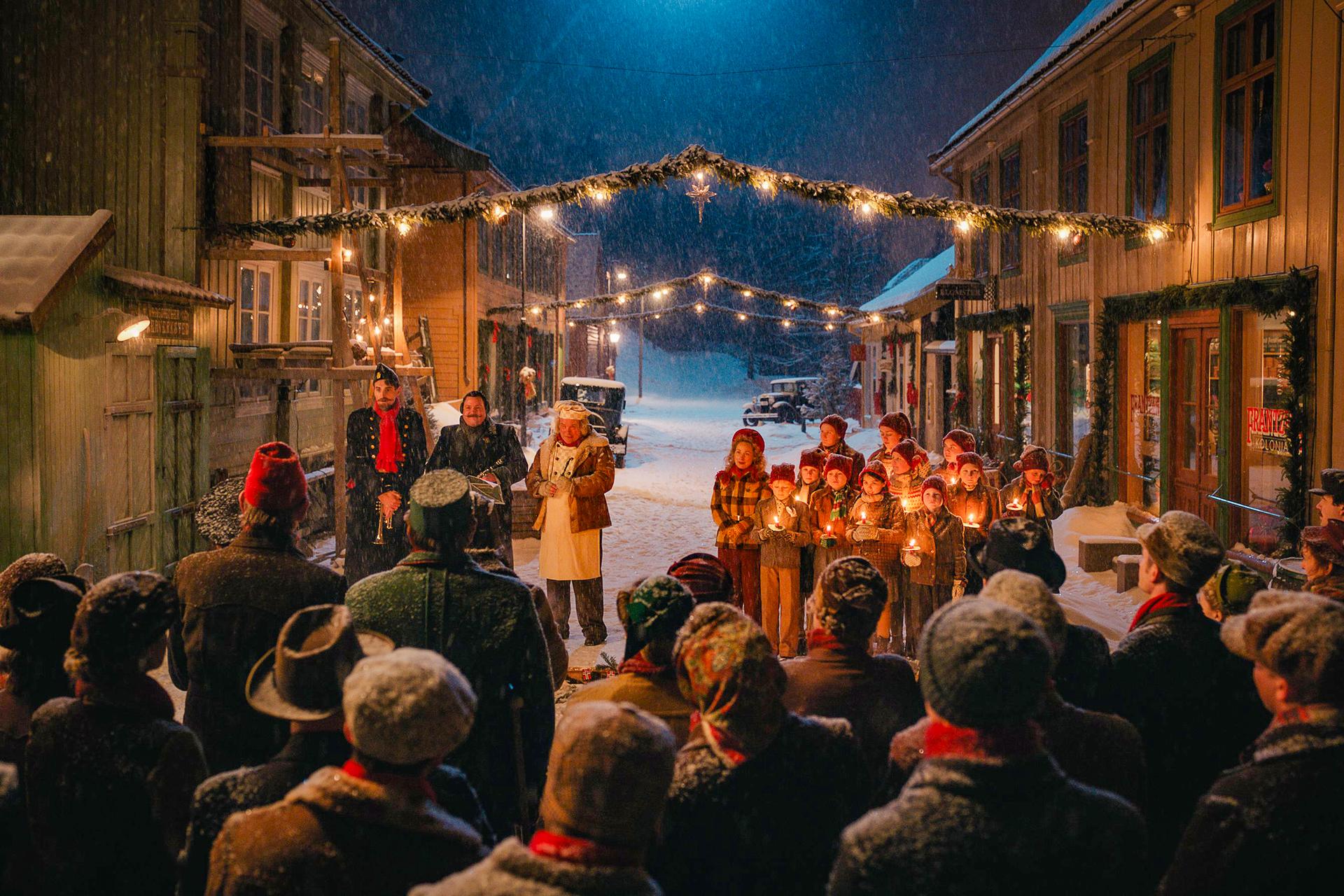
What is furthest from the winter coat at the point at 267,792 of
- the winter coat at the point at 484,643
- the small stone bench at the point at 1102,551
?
the small stone bench at the point at 1102,551

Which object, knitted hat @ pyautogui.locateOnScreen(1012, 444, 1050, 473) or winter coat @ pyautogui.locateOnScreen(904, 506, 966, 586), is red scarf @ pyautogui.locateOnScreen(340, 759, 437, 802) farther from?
knitted hat @ pyautogui.locateOnScreen(1012, 444, 1050, 473)

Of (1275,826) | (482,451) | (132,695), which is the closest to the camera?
(1275,826)

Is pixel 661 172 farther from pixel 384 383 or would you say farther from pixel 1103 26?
pixel 1103 26

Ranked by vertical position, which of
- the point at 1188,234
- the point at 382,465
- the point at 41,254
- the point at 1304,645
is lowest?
the point at 1304,645

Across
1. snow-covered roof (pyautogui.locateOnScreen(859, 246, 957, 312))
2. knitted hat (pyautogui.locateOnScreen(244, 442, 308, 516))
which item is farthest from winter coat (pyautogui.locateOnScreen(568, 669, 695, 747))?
snow-covered roof (pyautogui.locateOnScreen(859, 246, 957, 312))

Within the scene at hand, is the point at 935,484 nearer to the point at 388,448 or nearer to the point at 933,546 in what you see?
the point at 933,546

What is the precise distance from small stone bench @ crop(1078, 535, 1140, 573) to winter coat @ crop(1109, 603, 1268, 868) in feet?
27.8

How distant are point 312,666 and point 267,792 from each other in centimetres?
31

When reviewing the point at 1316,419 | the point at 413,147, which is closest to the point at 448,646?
the point at 1316,419

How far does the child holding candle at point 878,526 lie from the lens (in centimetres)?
771

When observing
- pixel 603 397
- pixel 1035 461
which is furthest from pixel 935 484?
pixel 603 397

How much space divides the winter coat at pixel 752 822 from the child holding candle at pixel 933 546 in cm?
507

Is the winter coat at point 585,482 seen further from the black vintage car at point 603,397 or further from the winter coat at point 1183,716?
the black vintage car at point 603,397

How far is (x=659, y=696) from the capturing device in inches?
131
